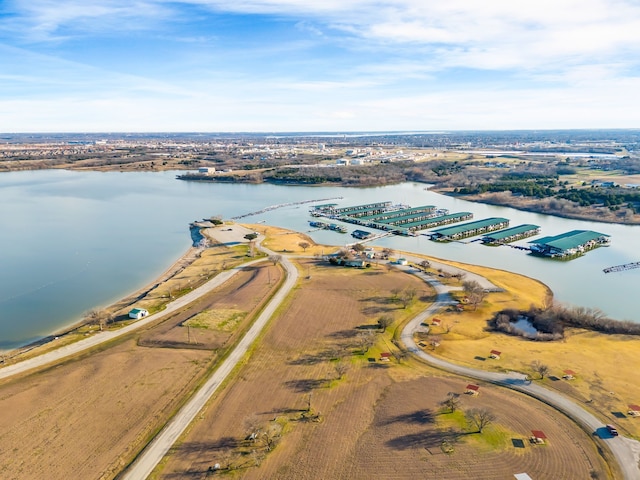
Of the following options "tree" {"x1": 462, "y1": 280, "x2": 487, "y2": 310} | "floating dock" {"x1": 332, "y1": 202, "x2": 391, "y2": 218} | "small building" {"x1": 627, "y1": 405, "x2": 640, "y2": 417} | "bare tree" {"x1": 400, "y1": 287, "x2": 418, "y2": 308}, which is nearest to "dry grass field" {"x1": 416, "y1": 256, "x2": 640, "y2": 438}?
"small building" {"x1": 627, "y1": 405, "x2": 640, "y2": 417}

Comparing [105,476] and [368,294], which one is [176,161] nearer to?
[368,294]

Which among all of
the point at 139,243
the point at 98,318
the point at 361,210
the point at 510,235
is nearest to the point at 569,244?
the point at 510,235

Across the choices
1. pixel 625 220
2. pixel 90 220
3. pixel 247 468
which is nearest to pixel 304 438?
pixel 247 468

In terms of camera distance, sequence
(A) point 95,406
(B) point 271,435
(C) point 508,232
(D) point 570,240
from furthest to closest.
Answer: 1. (C) point 508,232
2. (D) point 570,240
3. (A) point 95,406
4. (B) point 271,435

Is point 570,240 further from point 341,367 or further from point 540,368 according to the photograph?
point 341,367

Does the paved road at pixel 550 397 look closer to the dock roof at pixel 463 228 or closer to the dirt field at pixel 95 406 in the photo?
the dirt field at pixel 95 406

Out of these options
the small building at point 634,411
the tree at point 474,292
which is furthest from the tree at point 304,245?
the small building at point 634,411
